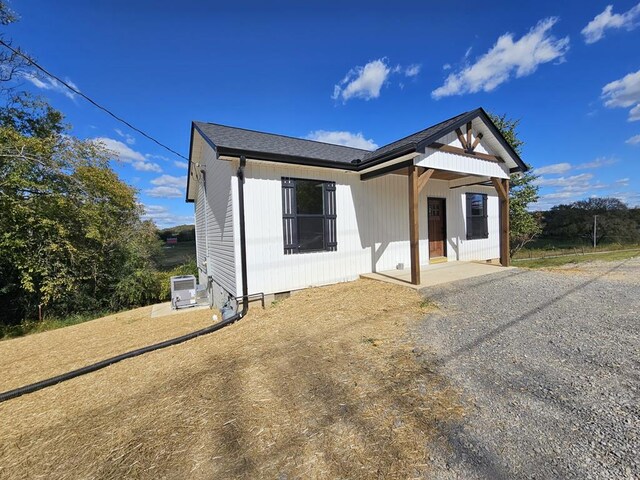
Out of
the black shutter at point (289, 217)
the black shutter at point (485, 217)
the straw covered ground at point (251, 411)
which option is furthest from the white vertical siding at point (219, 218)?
the black shutter at point (485, 217)

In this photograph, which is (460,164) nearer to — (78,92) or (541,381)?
(541,381)

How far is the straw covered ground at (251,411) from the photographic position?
5.58 feet

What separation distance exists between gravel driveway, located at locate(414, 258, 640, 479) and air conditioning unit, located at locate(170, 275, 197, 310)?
7.51 m

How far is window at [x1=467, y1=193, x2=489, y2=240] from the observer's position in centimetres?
952

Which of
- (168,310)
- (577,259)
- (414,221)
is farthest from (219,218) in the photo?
(577,259)

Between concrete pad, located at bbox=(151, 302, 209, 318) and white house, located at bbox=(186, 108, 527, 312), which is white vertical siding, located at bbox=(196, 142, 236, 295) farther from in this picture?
concrete pad, located at bbox=(151, 302, 209, 318)

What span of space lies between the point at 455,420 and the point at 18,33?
10.7 m


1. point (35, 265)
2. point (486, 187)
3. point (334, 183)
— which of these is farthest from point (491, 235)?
point (35, 265)

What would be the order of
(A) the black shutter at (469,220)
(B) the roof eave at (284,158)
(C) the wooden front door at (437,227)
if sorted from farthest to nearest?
1. (A) the black shutter at (469,220)
2. (C) the wooden front door at (437,227)
3. (B) the roof eave at (284,158)

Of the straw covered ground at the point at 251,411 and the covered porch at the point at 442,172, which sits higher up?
the covered porch at the point at 442,172

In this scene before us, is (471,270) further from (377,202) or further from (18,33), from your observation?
(18,33)

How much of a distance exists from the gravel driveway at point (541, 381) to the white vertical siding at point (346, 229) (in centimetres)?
267

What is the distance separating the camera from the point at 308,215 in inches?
249

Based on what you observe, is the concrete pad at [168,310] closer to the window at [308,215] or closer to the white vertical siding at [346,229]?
the white vertical siding at [346,229]
